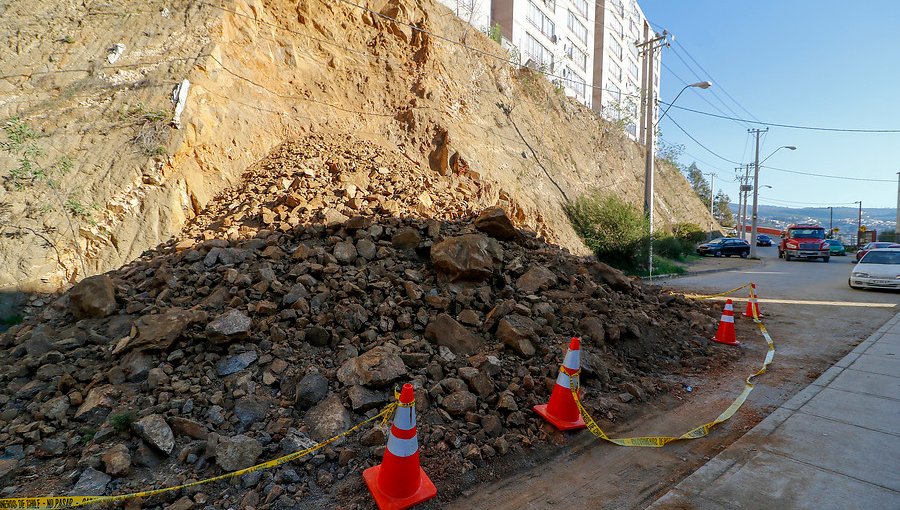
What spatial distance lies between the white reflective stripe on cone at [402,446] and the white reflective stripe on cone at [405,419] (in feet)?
0.25

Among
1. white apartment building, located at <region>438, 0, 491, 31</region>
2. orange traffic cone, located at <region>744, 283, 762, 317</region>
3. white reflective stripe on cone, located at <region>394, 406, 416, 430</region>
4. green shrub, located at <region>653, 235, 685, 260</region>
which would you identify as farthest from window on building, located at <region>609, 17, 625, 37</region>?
white reflective stripe on cone, located at <region>394, 406, 416, 430</region>

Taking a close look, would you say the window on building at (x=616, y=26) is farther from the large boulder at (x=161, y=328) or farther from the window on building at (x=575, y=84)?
the large boulder at (x=161, y=328)

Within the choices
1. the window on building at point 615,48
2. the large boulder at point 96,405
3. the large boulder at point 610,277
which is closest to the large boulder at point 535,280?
the large boulder at point 610,277

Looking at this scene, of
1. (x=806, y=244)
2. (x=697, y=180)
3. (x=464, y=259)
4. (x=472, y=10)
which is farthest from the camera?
(x=697, y=180)

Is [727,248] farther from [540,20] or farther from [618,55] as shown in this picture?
[618,55]

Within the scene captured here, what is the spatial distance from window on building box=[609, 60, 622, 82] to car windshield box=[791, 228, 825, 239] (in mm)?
25892

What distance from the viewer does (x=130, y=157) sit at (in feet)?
24.6

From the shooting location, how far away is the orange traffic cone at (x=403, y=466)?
2.59 m

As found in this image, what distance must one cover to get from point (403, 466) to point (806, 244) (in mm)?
30530

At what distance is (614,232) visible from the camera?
15000 millimetres

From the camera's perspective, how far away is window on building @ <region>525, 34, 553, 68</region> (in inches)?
1154

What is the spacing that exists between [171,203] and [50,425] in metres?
5.01

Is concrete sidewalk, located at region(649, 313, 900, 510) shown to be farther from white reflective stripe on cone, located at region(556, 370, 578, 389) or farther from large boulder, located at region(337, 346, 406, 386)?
large boulder, located at region(337, 346, 406, 386)

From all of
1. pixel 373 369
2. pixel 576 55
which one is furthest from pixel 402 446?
pixel 576 55
